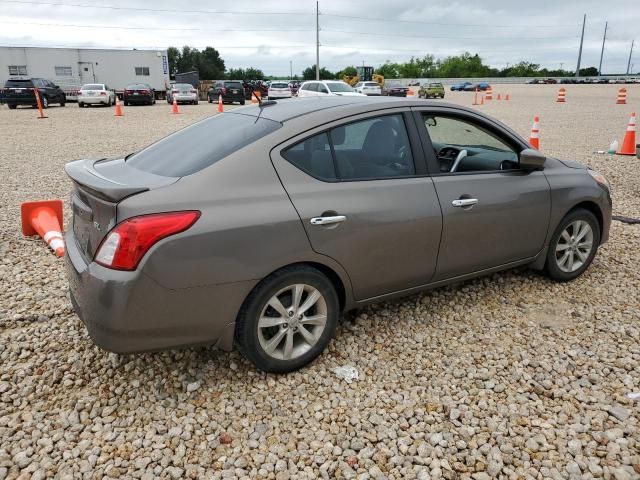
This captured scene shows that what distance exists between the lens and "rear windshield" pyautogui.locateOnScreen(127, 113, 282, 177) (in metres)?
2.88

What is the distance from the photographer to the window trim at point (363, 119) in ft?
9.61

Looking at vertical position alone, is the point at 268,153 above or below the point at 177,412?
above

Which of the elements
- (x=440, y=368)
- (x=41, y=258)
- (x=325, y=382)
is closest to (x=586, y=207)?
(x=440, y=368)

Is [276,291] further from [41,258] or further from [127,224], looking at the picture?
[41,258]

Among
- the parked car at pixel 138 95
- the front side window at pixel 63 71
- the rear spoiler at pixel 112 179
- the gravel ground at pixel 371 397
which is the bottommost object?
the gravel ground at pixel 371 397

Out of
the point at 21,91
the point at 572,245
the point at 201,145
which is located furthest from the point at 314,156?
the point at 21,91

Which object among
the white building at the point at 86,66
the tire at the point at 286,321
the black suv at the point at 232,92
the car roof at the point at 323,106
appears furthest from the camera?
the white building at the point at 86,66

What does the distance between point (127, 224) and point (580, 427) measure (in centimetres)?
250

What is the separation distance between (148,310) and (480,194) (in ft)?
7.57

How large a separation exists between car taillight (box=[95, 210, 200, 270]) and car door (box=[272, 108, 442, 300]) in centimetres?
66

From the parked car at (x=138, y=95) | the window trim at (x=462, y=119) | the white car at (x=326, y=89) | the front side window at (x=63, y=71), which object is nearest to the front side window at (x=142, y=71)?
the front side window at (x=63, y=71)

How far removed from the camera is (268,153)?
9.36ft

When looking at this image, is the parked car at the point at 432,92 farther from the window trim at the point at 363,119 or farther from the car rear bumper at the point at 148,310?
the car rear bumper at the point at 148,310

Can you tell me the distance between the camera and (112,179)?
113 inches
